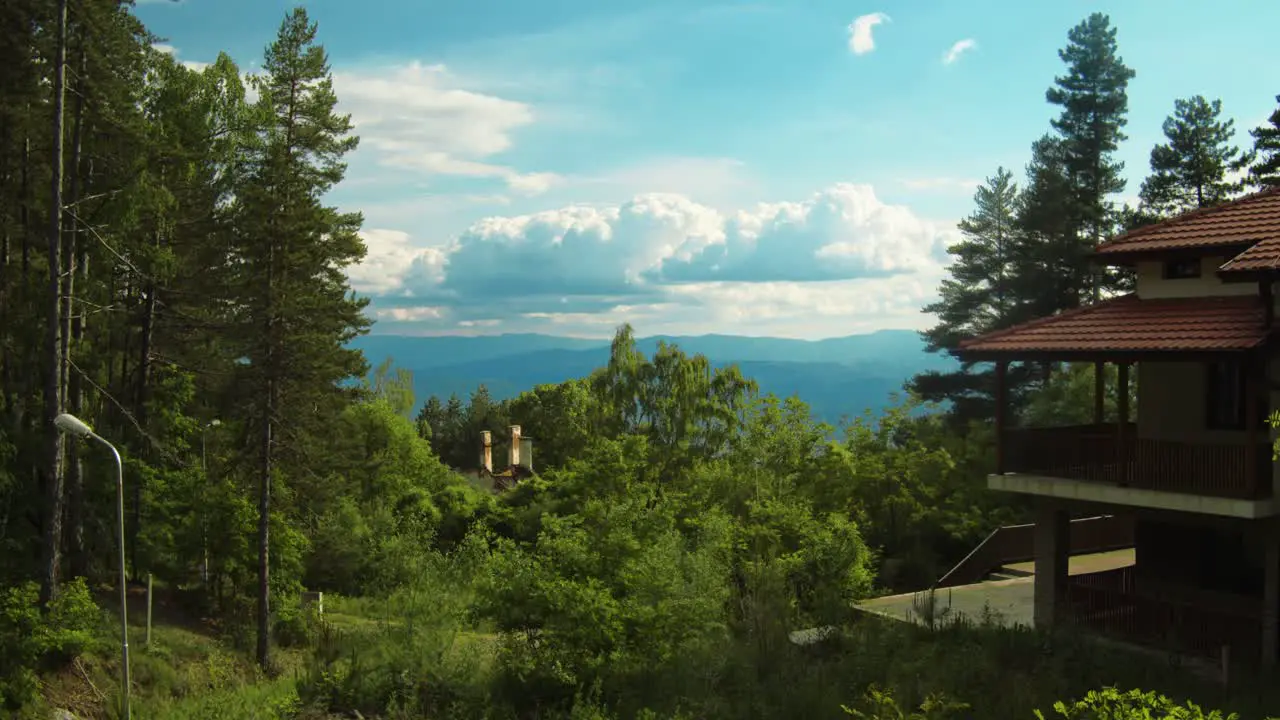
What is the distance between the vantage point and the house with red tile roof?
15633 mm

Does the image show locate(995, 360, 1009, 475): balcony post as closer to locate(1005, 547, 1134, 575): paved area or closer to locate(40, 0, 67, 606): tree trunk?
locate(1005, 547, 1134, 575): paved area

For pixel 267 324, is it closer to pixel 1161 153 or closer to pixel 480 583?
pixel 480 583

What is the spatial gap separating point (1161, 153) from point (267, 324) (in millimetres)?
35475

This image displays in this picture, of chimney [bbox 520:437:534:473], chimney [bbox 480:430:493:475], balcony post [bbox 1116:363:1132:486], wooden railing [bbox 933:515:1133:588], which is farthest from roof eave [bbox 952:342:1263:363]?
chimney [bbox 480:430:493:475]

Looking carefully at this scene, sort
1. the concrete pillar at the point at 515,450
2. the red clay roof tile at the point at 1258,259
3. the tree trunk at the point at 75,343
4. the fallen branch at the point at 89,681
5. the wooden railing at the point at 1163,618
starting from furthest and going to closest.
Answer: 1. the concrete pillar at the point at 515,450
2. the tree trunk at the point at 75,343
3. the fallen branch at the point at 89,681
4. the wooden railing at the point at 1163,618
5. the red clay roof tile at the point at 1258,259

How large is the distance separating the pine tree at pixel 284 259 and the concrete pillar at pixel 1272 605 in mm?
23191

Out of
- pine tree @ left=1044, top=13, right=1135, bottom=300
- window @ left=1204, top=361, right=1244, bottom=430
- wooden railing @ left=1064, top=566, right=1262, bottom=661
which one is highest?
pine tree @ left=1044, top=13, right=1135, bottom=300

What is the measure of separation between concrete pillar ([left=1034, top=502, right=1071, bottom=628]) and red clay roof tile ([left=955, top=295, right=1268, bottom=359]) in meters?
3.12

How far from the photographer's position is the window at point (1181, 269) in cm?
1855

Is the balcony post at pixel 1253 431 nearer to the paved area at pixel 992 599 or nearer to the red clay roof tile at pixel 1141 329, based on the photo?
the red clay roof tile at pixel 1141 329

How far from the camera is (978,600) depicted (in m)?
21.1

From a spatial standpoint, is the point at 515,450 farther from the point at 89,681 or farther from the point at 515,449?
the point at 89,681

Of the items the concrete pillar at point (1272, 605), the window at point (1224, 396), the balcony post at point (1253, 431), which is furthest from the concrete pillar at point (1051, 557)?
the balcony post at point (1253, 431)

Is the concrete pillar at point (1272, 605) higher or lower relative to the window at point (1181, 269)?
lower
